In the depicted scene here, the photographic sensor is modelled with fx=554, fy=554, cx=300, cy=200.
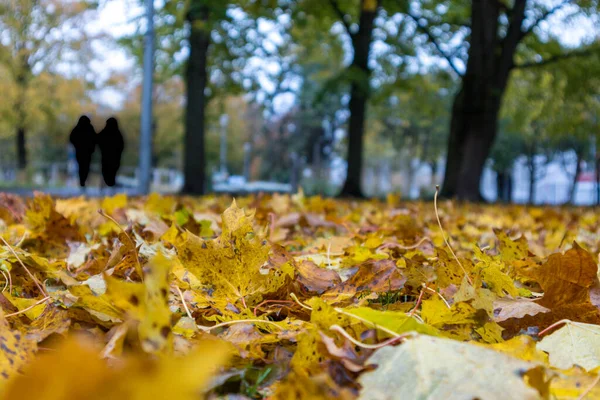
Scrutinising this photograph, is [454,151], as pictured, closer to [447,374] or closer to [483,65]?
[483,65]

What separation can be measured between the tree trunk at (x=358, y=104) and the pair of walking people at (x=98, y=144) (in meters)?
11.1

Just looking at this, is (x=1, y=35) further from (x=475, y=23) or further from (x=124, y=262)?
(x=124, y=262)

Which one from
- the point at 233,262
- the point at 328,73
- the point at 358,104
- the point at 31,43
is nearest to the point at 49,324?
the point at 233,262

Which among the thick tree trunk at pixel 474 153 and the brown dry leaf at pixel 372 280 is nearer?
the brown dry leaf at pixel 372 280

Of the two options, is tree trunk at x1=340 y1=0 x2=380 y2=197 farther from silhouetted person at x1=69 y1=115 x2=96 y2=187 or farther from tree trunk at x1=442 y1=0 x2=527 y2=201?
silhouetted person at x1=69 y1=115 x2=96 y2=187

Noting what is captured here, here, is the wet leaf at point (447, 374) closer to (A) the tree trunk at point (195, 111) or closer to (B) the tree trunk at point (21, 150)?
(A) the tree trunk at point (195, 111)

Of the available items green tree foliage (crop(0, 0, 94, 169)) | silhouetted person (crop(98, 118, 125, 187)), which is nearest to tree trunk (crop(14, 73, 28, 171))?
green tree foliage (crop(0, 0, 94, 169))

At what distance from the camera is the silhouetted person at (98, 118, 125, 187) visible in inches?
72.0

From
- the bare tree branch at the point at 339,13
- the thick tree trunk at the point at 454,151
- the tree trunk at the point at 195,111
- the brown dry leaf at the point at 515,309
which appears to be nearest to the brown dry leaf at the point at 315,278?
the brown dry leaf at the point at 515,309

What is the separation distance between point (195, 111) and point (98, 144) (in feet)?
33.5

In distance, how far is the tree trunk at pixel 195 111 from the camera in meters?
11.5

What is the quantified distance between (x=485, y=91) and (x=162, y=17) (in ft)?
21.5

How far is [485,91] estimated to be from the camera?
9898 millimetres

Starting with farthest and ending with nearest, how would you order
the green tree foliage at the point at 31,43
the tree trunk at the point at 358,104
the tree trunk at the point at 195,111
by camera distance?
1. the green tree foliage at the point at 31,43
2. the tree trunk at the point at 358,104
3. the tree trunk at the point at 195,111
